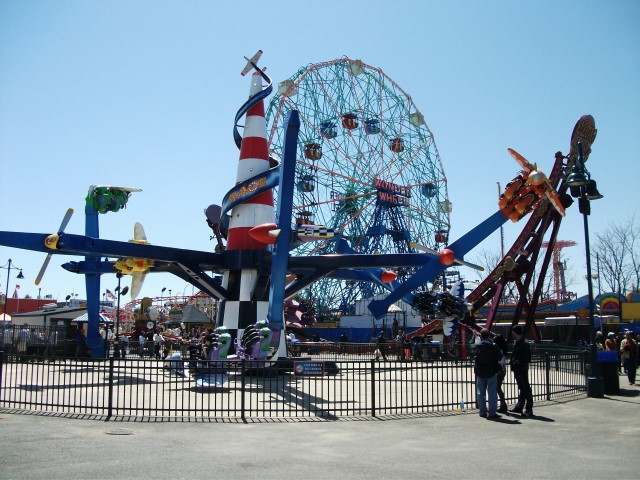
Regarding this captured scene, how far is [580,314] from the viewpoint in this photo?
120 feet

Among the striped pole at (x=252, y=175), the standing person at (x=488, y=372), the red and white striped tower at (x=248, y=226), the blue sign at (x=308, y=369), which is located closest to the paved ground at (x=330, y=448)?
the standing person at (x=488, y=372)

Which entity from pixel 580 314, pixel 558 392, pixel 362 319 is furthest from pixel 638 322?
pixel 558 392

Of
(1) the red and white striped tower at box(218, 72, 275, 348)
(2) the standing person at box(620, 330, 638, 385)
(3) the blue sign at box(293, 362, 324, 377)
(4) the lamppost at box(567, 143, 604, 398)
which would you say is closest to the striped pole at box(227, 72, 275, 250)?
(1) the red and white striped tower at box(218, 72, 275, 348)

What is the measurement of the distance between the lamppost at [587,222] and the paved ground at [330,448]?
253 cm

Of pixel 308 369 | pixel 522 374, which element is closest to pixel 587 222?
pixel 522 374

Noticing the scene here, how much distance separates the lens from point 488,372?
10820 mm

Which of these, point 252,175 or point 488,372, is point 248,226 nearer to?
point 252,175

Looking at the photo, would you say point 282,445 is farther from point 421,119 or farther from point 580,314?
point 421,119

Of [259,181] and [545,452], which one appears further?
[259,181]

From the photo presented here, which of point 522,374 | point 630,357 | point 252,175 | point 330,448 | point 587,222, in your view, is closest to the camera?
point 330,448

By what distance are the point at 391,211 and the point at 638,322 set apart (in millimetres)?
20168

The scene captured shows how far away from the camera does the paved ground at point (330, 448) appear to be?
6965mm

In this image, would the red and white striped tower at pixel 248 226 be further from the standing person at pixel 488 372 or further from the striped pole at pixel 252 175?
the standing person at pixel 488 372

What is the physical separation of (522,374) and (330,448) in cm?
446
